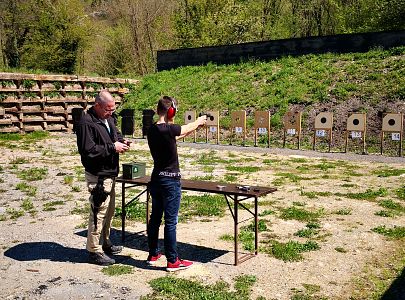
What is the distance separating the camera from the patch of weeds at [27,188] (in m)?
9.55

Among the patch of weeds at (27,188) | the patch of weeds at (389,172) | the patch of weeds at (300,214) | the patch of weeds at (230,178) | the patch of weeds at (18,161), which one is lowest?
the patch of weeds at (300,214)

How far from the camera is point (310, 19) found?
140ft

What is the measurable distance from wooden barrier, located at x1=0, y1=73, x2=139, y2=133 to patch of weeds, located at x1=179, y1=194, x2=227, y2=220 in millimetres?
13563

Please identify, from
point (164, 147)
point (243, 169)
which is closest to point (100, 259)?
point (164, 147)

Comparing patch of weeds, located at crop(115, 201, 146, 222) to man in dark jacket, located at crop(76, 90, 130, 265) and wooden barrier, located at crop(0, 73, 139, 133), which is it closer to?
man in dark jacket, located at crop(76, 90, 130, 265)

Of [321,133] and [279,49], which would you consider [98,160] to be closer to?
[321,133]

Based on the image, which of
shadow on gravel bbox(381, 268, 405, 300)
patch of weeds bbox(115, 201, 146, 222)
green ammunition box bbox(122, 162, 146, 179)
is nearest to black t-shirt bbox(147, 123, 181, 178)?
green ammunition box bbox(122, 162, 146, 179)

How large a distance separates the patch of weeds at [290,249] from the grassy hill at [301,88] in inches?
446

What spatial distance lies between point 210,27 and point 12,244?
98.7 ft

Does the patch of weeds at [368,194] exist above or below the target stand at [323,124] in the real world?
below

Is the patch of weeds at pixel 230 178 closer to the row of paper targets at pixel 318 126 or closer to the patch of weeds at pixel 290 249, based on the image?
the row of paper targets at pixel 318 126

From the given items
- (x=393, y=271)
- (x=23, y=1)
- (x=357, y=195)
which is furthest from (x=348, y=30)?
(x=393, y=271)

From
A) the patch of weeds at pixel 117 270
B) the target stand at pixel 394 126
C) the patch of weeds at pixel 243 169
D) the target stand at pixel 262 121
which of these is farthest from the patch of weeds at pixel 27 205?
the target stand at pixel 394 126

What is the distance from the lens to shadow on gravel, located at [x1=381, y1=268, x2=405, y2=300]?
4.59m
